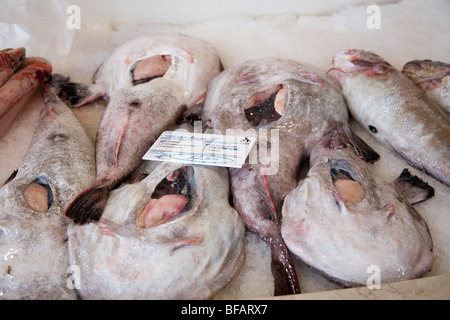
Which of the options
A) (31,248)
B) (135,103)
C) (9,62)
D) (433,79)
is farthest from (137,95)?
(433,79)

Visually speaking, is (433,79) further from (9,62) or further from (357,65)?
(9,62)

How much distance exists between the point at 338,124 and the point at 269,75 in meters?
0.54

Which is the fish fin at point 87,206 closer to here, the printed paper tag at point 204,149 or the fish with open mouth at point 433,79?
the printed paper tag at point 204,149

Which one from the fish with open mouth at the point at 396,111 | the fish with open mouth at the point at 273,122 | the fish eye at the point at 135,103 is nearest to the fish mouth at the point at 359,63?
the fish with open mouth at the point at 396,111

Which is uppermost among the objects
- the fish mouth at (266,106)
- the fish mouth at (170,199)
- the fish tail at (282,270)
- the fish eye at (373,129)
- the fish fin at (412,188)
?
the fish mouth at (266,106)

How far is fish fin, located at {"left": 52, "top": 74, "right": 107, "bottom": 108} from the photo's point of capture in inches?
112

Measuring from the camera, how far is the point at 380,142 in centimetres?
259

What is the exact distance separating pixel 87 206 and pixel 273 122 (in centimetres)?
113

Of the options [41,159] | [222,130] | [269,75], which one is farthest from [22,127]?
[269,75]

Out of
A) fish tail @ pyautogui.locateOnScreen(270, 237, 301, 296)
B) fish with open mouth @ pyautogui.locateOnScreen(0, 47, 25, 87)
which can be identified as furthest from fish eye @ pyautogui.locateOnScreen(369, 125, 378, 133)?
fish with open mouth @ pyautogui.locateOnScreen(0, 47, 25, 87)

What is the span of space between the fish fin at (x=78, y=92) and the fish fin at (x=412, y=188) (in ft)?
6.91

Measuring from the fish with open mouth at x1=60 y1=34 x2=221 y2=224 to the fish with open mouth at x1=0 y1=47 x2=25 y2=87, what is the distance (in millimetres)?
358

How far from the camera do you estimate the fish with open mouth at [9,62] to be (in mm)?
2734

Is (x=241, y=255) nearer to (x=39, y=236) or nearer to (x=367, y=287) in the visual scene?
(x=367, y=287)
